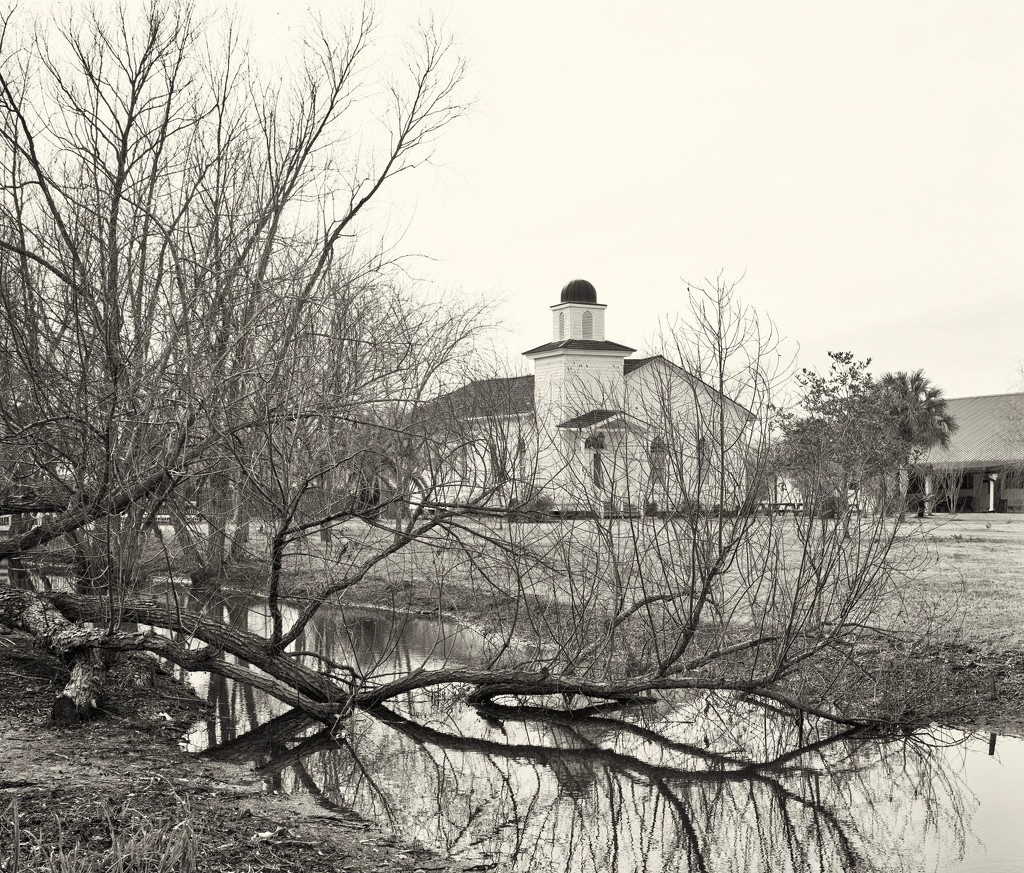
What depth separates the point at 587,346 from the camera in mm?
38938

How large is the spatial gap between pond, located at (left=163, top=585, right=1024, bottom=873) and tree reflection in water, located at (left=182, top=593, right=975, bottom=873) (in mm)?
21

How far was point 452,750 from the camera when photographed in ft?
32.3

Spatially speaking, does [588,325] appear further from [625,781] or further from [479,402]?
[625,781]

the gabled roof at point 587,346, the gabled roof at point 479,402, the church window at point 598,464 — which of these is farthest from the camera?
the gabled roof at point 587,346

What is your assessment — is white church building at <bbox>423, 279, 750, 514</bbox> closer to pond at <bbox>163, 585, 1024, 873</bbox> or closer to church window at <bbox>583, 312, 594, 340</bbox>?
pond at <bbox>163, 585, 1024, 873</bbox>

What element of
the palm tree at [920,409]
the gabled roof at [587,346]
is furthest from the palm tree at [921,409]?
the gabled roof at [587,346]

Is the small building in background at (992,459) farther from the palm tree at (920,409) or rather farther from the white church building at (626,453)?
the white church building at (626,453)

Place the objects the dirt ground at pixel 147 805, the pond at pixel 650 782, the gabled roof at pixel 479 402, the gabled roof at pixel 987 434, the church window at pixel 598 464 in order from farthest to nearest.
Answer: the gabled roof at pixel 987 434 → the gabled roof at pixel 479 402 → the church window at pixel 598 464 → the pond at pixel 650 782 → the dirt ground at pixel 147 805

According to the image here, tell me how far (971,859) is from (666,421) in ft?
14.5

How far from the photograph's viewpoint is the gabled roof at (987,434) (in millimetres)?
46625

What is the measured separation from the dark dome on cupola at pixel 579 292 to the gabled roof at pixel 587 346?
193cm

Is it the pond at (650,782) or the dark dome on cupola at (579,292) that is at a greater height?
the dark dome on cupola at (579,292)

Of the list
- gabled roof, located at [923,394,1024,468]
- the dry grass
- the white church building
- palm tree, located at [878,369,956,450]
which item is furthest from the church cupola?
the white church building

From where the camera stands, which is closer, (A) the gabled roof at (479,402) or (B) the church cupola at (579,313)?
(A) the gabled roof at (479,402)
